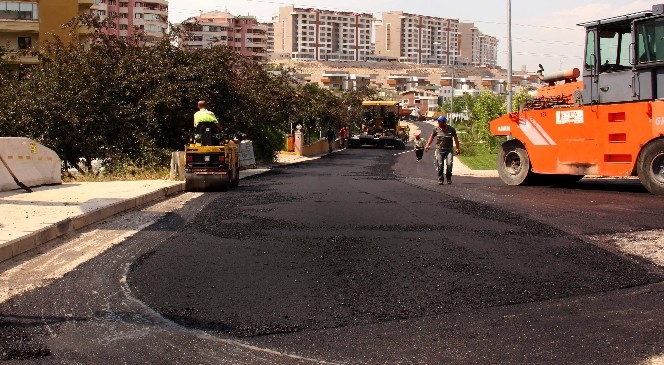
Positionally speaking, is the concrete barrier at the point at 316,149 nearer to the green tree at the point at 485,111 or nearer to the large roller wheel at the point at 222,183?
the green tree at the point at 485,111

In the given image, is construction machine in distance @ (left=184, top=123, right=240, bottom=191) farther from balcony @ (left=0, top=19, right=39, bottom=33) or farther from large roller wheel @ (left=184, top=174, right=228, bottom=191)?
balcony @ (left=0, top=19, right=39, bottom=33)

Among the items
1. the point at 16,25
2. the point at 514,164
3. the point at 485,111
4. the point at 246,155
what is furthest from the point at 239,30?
the point at 514,164

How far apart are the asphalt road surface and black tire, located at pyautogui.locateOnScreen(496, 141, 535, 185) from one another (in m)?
7.10

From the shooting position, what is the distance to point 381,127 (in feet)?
193

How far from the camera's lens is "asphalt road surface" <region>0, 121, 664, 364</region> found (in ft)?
17.1

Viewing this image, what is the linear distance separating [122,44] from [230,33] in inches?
4844

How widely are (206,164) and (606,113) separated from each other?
29.5 feet

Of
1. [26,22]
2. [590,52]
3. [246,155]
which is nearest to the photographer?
[590,52]

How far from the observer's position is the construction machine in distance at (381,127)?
5797 cm

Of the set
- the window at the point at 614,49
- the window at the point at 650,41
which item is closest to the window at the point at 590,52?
the window at the point at 614,49

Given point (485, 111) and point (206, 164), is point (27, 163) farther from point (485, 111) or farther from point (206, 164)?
point (485, 111)

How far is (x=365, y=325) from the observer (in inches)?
229

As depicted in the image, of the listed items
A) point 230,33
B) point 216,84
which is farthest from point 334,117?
point 230,33

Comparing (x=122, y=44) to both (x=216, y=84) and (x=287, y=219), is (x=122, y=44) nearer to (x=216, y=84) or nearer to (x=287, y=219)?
(x=216, y=84)
